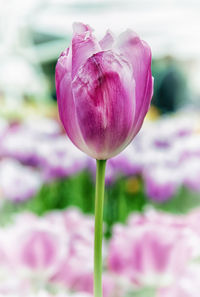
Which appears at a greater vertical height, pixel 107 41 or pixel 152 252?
pixel 107 41

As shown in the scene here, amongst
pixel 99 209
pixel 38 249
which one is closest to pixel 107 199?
pixel 38 249

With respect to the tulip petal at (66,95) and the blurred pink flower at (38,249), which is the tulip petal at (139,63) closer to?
the tulip petal at (66,95)

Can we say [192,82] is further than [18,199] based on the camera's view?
Yes

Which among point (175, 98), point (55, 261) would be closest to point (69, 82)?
point (55, 261)

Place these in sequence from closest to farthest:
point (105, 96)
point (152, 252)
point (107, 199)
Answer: point (105, 96) < point (152, 252) < point (107, 199)

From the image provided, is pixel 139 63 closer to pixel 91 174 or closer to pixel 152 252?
pixel 152 252

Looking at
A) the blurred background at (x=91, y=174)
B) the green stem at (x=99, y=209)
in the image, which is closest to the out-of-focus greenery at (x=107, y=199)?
the blurred background at (x=91, y=174)

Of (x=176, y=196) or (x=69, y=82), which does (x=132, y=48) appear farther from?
(x=176, y=196)

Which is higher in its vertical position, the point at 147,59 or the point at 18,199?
the point at 147,59

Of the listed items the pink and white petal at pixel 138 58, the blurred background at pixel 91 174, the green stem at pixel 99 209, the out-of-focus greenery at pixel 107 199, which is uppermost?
the pink and white petal at pixel 138 58
